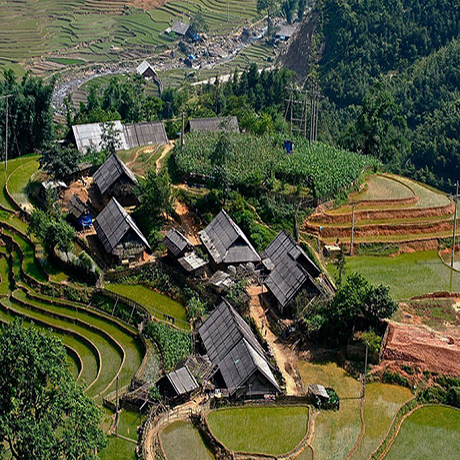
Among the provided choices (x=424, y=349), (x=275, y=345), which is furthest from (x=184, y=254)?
(x=424, y=349)

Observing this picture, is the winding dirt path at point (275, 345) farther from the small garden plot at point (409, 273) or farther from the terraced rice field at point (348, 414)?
the small garden plot at point (409, 273)

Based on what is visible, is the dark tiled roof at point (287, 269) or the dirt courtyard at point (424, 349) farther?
the dark tiled roof at point (287, 269)

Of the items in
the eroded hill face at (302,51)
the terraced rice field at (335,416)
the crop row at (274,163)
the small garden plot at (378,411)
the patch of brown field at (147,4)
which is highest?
the crop row at (274,163)

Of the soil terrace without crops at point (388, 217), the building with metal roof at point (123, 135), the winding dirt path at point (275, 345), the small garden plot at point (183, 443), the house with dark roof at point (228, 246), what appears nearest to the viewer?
the small garden plot at point (183, 443)

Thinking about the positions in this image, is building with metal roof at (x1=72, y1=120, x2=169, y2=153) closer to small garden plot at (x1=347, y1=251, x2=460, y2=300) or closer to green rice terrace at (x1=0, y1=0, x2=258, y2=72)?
small garden plot at (x1=347, y1=251, x2=460, y2=300)

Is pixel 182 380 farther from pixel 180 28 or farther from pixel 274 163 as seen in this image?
pixel 180 28

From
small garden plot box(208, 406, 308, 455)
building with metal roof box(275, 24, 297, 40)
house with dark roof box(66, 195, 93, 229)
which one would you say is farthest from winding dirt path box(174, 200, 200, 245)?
building with metal roof box(275, 24, 297, 40)

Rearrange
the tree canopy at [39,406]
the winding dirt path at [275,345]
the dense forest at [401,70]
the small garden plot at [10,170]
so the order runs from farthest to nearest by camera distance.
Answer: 1. the dense forest at [401,70]
2. the small garden plot at [10,170]
3. the winding dirt path at [275,345]
4. the tree canopy at [39,406]

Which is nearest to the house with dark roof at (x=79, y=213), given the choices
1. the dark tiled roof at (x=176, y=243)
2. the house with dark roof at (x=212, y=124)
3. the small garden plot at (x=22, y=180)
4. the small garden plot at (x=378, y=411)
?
the small garden plot at (x=22, y=180)
